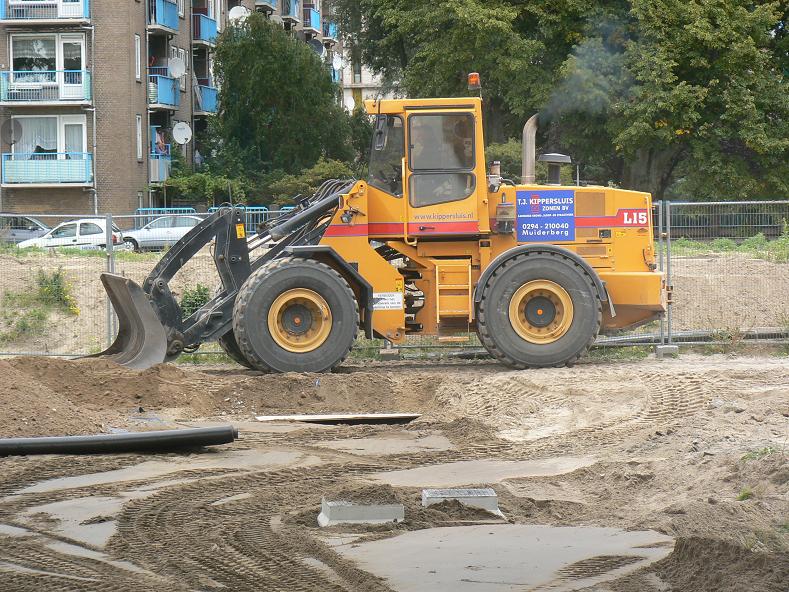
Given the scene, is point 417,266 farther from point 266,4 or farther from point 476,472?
point 266,4

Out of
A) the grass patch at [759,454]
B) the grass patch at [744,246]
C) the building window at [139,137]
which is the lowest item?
the grass patch at [759,454]

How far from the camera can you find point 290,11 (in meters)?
65.6

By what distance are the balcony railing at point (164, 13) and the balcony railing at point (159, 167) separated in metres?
5.12

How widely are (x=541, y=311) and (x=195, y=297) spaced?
553 centimetres

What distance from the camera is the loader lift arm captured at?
14.5 metres

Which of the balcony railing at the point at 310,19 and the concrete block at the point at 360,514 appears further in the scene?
the balcony railing at the point at 310,19

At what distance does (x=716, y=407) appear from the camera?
11.9 m

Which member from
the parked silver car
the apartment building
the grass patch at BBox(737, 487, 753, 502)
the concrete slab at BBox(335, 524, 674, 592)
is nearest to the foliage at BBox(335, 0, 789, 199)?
the apartment building

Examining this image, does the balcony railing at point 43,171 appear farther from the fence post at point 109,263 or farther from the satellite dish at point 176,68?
the fence post at point 109,263

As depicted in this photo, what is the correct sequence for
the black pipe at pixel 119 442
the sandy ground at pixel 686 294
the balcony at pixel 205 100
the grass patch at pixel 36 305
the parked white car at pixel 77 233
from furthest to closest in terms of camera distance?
the balcony at pixel 205 100 < the parked white car at pixel 77 233 < the grass patch at pixel 36 305 < the sandy ground at pixel 686 294 < the black pipe at pixel 119 442

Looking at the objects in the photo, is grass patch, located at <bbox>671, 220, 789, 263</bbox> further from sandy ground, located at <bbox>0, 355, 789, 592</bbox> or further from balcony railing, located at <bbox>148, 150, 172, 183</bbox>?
balcony railing, located at <bbox>148, 150, 172, 183</bbox>

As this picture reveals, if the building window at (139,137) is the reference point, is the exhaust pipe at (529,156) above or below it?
below

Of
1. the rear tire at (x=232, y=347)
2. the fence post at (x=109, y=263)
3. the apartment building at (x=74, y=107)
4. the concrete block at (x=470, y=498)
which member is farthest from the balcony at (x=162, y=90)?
the concrete block at (x=470, y=498)

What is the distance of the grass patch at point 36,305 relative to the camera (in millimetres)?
18797
